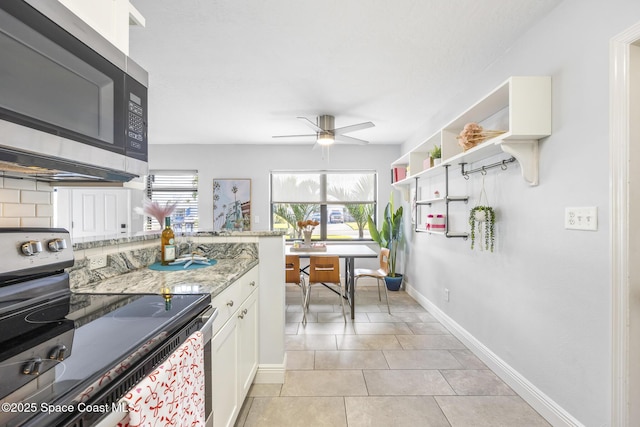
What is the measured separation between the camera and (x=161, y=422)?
0.68 meters

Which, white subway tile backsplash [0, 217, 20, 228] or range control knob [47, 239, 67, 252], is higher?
white subway tile backsplash [0, 217, 20, 228]

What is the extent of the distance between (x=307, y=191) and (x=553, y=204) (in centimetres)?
384

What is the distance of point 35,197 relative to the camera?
→ 113 centimetres

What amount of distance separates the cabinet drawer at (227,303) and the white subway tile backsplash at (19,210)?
2.49 feet

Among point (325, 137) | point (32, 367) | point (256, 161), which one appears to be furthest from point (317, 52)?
point (256, 161)

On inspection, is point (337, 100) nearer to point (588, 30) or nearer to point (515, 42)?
point (515, 42)

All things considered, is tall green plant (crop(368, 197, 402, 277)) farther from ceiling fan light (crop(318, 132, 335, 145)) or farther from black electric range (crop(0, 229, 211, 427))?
black electric range (crop(0, 229, 211, 427))

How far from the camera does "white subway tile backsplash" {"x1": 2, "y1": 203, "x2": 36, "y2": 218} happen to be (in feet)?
3.35

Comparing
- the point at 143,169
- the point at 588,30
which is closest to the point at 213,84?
the point at 143,169

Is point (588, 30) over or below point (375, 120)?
below

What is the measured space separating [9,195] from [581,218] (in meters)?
2.46

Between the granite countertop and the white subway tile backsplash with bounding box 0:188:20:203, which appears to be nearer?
the white subway tile backsplash with bounding box 0:188:20:203

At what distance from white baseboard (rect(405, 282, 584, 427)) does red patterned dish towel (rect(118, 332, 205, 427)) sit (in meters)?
1.90

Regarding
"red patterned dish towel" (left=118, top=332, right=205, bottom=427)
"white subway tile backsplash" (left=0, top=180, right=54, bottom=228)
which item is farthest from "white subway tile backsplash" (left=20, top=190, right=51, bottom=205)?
"red patterned dish towel" (left=118, top=332, right=205, bottom=427)
